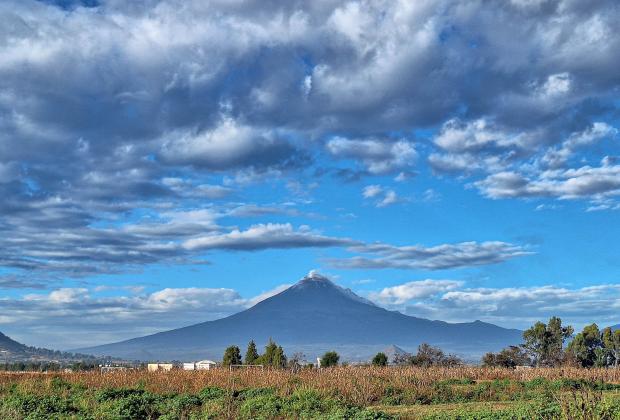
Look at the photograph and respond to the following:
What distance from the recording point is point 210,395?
2575cm

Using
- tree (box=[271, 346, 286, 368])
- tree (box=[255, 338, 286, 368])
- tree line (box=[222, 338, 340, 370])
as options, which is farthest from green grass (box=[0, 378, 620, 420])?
tree line (box=[222, 338, 340, 370])

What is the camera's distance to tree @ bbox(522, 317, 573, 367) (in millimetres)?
71938

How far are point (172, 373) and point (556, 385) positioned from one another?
66.4ft

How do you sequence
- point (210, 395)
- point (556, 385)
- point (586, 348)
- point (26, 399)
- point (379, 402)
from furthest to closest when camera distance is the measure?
point (586, 348) → point (556, 385) → point (379, 402) → point (210, 395) → point (26, 399)

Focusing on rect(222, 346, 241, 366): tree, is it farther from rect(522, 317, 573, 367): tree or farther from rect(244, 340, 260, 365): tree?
rect(522, 317, 573, 367): tree

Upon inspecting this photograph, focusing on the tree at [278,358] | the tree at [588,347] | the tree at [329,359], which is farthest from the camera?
the tree at [588,347]

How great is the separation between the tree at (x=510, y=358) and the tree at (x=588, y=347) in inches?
202

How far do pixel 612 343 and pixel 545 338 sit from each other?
760 centimetres

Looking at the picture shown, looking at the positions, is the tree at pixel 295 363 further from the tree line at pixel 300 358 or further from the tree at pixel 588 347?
the tree at pixel 588 347

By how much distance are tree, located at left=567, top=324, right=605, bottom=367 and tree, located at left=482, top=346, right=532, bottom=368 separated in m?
5.14

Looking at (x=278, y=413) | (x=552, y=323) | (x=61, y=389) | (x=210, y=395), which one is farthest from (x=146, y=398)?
(x=552, y=323)

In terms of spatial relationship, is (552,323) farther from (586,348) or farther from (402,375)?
(402,375)

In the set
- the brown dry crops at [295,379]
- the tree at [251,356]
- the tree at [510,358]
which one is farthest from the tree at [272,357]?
the tree at [510,358]

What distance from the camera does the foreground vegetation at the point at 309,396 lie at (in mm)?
18578
